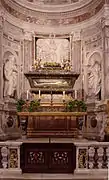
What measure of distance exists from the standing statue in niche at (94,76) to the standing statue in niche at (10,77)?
2.98 metres

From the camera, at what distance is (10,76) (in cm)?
1193

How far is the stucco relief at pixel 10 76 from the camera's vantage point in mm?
11742

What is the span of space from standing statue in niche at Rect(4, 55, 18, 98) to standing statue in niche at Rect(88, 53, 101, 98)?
2.98 m

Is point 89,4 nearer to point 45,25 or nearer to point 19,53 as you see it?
point 45,25

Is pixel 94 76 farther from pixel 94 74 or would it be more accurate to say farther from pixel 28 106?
pixel 28 106

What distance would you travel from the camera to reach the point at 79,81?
12.8m

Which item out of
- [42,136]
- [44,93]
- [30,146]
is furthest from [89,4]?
[30,146]

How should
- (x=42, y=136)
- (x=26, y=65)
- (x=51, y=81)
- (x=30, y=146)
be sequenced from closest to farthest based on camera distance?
(x=30, y=146) < (x=42, y=136) < (x=51, y=81) < (x=26, y=65)

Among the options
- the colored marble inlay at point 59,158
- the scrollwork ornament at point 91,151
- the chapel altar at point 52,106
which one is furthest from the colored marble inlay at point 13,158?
the chapel altar at point 52,106

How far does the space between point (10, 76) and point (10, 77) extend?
0.04m

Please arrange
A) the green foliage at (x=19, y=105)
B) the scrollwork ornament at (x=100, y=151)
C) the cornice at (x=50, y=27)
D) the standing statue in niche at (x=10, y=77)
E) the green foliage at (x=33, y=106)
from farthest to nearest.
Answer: the cornice at (x=50, y=27) < the standing statue in niche at (x=10, y=77) < the green foliage at (x=19, y=105) < the green foliage at (x=33, y=106) < the scrollwork ornament at (x=100, y=151)

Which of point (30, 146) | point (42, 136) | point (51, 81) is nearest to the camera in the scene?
point (30, 146)

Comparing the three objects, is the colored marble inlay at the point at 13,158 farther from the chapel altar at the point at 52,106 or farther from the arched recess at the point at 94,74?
the arched recess at the point at 94,74

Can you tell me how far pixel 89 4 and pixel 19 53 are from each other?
349 cm
